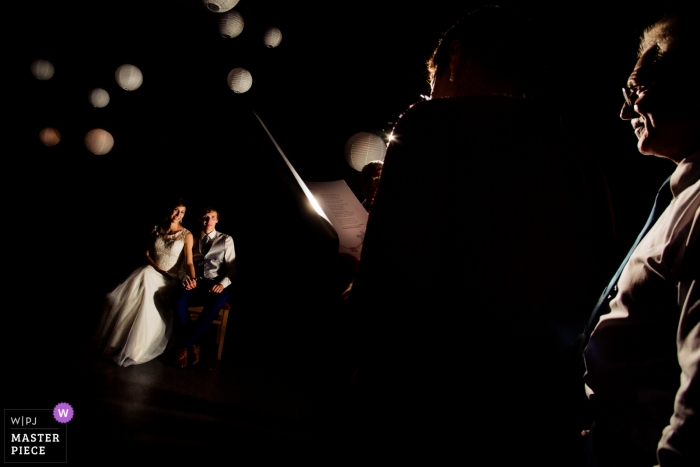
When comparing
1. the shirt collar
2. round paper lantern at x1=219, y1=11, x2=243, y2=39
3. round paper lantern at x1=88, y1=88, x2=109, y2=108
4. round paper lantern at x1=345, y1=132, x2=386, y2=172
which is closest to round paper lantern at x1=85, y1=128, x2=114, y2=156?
round paper lantern at x1=88, y1=88, x2=109, y2=108

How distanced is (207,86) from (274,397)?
14.0ft

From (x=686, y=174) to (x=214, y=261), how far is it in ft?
11.4

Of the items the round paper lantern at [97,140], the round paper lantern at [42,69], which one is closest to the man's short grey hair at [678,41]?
the round paper lantern at [97,140]

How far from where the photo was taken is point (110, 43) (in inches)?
172

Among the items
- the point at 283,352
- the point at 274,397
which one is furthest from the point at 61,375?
the point at 283,352

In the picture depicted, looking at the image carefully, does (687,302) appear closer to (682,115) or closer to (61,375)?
(682,115)

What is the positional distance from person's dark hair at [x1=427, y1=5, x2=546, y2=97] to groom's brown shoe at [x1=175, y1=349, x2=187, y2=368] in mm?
3131

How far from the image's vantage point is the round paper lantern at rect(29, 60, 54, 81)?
4004 mm

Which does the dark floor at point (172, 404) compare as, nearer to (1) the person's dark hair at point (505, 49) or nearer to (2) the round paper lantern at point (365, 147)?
(1) the person's dark hair at point (505, 49)

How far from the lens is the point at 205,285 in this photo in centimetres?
336

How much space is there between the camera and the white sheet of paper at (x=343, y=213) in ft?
2.84

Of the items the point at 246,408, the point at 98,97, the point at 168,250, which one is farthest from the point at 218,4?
the point at 246,408

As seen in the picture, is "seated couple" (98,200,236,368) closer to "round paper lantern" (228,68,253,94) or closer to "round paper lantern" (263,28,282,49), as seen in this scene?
"round paper lantern" (228,68,253,94)

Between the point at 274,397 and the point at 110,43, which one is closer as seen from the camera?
the point at 274,397
